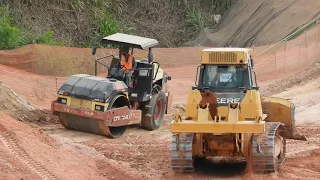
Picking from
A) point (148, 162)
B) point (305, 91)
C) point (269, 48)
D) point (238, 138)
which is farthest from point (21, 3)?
point (238, 138)

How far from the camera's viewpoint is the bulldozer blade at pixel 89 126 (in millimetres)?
18797

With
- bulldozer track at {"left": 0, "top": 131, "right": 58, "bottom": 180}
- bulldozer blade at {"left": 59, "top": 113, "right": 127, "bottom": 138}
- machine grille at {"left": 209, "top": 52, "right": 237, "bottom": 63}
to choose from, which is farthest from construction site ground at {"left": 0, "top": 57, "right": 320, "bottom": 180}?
machine grille at {"left": 209, "top": 52, "right": 237, "bottom": 63}

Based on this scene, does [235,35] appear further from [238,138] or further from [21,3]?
[238,138]

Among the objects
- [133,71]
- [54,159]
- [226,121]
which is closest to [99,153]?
[54,159]

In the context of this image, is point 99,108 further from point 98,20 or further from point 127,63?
point 98,20

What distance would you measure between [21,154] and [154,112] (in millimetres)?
6916

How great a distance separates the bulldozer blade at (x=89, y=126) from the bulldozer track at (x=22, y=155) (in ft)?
12.7

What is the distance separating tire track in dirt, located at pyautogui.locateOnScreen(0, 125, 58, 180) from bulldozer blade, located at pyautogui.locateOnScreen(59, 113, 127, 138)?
3620mm

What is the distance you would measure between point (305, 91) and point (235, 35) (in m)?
9.48

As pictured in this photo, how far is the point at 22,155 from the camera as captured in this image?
14086mm

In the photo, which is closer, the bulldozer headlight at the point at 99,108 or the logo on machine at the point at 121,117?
the bulldozer headlight at the point at 99,108

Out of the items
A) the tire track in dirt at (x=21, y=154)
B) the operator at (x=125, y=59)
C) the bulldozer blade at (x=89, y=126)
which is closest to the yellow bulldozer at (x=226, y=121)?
the tire track in dirt at (x=21, y=154)

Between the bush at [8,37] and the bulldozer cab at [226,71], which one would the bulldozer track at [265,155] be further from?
the bush at [8,37]

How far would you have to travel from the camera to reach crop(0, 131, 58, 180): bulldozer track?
43.5 feet
